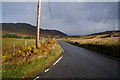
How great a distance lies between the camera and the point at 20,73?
4266 mm

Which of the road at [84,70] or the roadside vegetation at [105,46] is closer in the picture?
the road at [84,70]

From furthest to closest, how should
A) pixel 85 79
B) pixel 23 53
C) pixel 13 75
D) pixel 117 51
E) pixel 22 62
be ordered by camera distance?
pixel 117 51
pixel 23 53
pixel 22 62
pixel 13 75
pixel 85 79

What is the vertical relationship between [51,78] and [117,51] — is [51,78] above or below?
below

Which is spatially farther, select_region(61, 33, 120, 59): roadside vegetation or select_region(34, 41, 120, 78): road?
select_region(61, 33, 120, 59): roadside vegetation

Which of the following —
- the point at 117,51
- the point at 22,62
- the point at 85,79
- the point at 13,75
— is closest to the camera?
the point at 85,79

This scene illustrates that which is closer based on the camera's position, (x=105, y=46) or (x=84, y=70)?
(x=84, y=70)

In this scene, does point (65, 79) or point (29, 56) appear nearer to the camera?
point (65, 79)

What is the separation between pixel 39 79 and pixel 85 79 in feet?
7.61

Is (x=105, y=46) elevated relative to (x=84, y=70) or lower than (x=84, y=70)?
elevated

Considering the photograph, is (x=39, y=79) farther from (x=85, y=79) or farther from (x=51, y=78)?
(x=85, y=79)

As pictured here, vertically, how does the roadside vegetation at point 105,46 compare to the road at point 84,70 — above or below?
above

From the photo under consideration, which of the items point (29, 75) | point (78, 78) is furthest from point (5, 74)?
point (78, 78)

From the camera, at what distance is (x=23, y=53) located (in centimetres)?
647

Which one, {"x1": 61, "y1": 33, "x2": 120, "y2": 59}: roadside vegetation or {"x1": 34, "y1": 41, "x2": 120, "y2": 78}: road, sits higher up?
{"x1": 61, "y1": 33, "x2": 120, "y2": 59}: roadside vegetation
